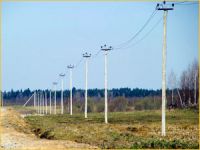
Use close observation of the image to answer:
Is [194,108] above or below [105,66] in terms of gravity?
below

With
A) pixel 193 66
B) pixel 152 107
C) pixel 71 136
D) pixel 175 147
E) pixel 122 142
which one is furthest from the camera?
pixel 152 107

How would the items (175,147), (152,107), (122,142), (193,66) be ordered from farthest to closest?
1. (152,107)
2. (193,66)
3. (122,142)
4. (175,147)

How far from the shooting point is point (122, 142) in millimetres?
26922

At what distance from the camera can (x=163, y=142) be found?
982 inches

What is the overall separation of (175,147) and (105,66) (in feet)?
87.7

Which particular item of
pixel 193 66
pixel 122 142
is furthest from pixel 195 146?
pixel 193 66

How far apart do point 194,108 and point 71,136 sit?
55.0 metres

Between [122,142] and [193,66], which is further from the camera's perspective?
[193,66]

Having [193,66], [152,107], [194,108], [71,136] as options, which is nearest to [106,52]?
[71,136]

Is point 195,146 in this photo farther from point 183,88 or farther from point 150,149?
point 183,88

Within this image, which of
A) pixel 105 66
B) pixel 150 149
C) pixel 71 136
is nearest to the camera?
pixel 150 149

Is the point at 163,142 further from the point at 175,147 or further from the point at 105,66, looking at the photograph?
the point at 105,66

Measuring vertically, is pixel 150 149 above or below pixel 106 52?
below

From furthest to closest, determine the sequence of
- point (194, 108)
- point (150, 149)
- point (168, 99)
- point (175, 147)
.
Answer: point (168, 99), point (194, 108), point (175, 147), point (150, 149)
